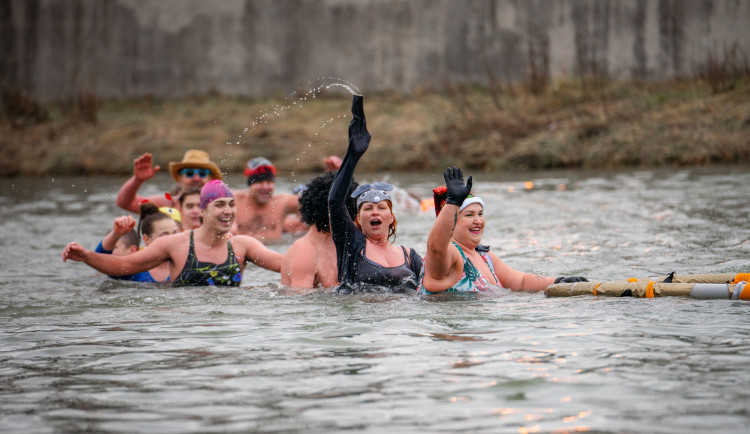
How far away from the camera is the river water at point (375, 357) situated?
4016 millimetres

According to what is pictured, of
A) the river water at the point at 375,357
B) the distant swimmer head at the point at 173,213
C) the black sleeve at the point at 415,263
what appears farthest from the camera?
the distant swimmer head at the point at 173,213

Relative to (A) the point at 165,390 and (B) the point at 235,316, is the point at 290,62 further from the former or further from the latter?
(A) the point at 165,390

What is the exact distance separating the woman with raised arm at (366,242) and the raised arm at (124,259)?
5.52ft

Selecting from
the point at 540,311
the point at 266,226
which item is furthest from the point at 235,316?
the point at 266,226

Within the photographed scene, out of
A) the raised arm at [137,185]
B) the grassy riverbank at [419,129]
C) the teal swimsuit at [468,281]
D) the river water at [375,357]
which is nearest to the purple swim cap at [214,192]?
the river water at [375,357]

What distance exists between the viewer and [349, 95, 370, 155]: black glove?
6.41 metres

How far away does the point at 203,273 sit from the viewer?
7.64 meters

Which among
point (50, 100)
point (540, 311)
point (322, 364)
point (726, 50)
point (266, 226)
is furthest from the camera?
point (50, 100)

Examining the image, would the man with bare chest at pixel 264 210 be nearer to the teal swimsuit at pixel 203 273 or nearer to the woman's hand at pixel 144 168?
the woman's hand at pixel 144 168

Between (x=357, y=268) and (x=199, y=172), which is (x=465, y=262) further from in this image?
(x=199, y=172)

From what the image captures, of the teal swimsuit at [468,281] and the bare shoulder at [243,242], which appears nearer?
the teal swimsuit at [468,281]

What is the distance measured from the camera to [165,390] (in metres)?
4.50

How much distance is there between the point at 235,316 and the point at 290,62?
17918mm

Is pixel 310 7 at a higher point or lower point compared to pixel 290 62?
higher
